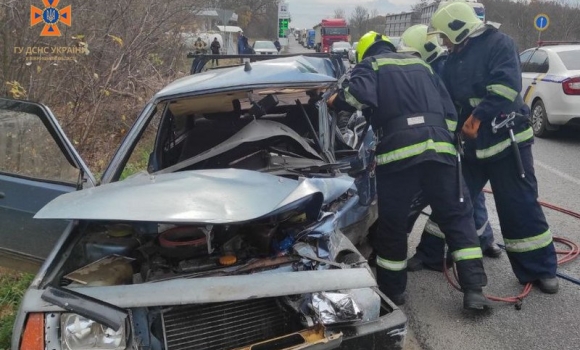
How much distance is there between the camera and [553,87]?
7863mm

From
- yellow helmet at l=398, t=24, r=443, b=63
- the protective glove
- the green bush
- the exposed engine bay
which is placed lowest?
the green bush

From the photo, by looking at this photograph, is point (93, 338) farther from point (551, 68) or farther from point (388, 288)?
point (551, 68)

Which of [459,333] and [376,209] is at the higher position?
[376,209]

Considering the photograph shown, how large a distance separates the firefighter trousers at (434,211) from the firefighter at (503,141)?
1.41 feet

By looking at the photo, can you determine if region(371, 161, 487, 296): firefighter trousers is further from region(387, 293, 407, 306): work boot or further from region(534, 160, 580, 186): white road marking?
region(534, 160, 580, 186): white road marking

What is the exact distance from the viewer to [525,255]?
3377 mm

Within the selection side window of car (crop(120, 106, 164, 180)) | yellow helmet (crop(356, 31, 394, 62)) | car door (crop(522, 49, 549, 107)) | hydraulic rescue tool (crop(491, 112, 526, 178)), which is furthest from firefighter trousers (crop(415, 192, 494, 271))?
car door (crop(522, 49, 549, 107))

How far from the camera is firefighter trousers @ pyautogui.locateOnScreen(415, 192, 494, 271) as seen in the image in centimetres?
373

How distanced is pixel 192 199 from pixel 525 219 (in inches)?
92.1

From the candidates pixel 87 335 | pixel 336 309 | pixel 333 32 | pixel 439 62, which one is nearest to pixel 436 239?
pixel 439 62

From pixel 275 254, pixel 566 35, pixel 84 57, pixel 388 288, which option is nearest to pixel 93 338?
pixel 275 254

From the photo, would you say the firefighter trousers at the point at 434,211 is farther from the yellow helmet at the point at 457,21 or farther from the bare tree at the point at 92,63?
the bare tree at the point at 92,63

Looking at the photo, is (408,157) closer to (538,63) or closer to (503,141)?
(503,141)

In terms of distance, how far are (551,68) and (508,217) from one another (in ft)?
18.7
